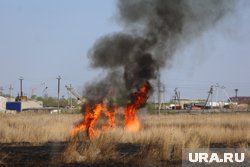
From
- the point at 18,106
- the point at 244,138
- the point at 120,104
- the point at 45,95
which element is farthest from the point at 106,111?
the point at 45,95

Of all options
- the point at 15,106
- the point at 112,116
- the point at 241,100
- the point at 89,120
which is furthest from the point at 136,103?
the point at 241,100

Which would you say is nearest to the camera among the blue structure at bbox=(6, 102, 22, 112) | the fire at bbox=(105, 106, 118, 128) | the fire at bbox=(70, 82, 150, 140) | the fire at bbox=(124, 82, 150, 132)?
the fire at bbox=(70, 82, 150, 140)

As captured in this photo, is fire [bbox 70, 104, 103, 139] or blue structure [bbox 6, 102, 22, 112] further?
blue structure [bbox 6, 102, 22, 112]

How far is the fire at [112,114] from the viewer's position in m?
22.5

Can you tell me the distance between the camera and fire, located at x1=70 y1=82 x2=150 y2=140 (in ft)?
74.0

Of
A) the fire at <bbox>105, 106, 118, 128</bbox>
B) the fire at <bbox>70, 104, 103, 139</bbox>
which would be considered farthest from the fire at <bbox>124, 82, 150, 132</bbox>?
the fire at <bbox>70, 104, 103, 139</bbox>

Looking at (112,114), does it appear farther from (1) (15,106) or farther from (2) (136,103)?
(1) (15,106)

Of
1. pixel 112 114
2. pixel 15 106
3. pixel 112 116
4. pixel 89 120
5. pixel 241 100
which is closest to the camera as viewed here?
pixel 89 120

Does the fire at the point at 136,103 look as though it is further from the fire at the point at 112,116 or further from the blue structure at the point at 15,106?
the blue structure at the point at 15,106

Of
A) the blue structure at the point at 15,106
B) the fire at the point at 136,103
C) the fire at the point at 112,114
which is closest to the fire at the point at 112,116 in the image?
the fire at the point at 112,114

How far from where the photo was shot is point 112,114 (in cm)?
2425

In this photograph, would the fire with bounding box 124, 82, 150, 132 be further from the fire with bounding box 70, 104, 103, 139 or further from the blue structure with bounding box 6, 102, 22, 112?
the blue structure with bounding box 6, 102, 22, 112

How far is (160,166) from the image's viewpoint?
Answer: 13.0 meters

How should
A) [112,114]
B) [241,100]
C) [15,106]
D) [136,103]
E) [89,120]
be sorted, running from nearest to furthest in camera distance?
[89,120] < [112,114] < [136,103] < [15,106] < [241,100]
